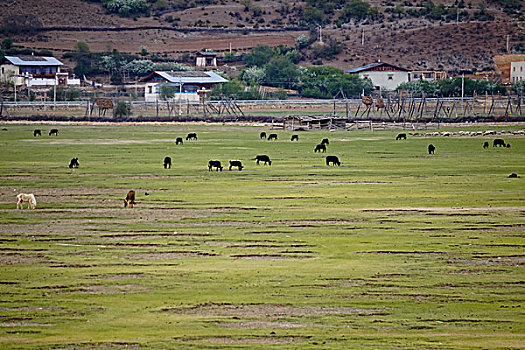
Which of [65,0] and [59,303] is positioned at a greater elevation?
[65,0]

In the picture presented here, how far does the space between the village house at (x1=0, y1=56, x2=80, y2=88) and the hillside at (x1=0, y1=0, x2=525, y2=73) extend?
21501 mm

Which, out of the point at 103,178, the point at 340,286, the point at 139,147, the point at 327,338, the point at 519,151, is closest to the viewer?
the point at 327,338

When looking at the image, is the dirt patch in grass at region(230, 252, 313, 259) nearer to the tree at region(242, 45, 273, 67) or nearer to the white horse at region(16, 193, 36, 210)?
the white horse at region(16, 193, 36, 210)

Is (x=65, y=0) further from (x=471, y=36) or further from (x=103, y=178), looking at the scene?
(x=103, y=178)

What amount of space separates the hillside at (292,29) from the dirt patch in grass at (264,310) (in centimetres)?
13171

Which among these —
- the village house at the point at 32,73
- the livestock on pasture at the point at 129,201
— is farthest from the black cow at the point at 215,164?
the village house at the point at 32,73

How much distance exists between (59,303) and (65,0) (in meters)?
179

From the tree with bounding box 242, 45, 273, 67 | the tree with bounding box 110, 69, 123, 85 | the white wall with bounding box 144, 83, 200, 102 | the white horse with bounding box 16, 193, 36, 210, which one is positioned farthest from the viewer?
the tree with bounding box 242, 45, 273, 67

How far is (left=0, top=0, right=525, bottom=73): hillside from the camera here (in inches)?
5920

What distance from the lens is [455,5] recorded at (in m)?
184

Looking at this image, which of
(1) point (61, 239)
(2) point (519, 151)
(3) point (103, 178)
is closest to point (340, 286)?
(1) point (61, 239)

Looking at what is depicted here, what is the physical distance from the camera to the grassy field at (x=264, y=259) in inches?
504

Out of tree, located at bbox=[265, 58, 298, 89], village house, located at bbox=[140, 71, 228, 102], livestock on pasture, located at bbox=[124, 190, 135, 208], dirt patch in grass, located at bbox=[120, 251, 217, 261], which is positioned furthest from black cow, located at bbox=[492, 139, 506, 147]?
tree, located at bbox=[265, 58, 298, 89]

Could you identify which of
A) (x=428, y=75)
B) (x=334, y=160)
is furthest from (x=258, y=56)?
(x=334, y=160)
